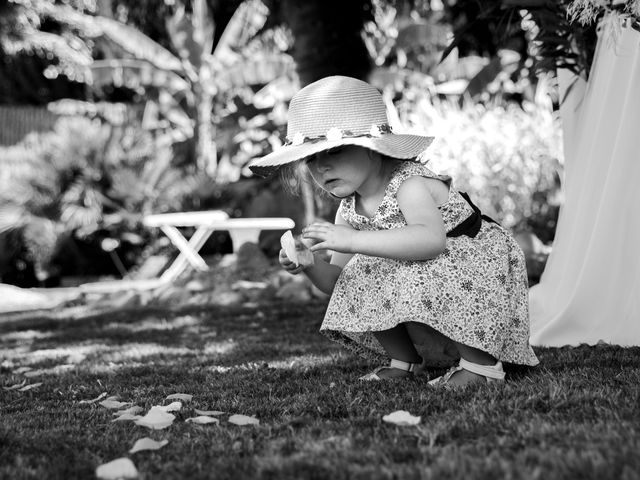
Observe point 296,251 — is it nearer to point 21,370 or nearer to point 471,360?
point 471,360

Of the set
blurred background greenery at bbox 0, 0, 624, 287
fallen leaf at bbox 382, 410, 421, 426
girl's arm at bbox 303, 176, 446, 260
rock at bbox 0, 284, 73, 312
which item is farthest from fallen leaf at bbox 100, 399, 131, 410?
rock at bbox 0, 284, 73, 312

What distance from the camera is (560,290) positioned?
440 cm

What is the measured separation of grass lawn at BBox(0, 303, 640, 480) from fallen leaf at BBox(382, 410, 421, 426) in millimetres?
27

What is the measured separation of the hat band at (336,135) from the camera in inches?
116

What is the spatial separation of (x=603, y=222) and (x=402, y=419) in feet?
7.15

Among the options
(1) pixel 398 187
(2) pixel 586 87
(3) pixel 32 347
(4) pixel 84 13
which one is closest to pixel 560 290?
(2) pixel 586 87

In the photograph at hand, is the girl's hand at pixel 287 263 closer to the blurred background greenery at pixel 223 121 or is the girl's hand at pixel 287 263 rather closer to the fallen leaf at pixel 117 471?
the fallen leaf at pixel 117 471

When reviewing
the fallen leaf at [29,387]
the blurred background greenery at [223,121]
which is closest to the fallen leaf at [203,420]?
the fallen leaf at [29,387]

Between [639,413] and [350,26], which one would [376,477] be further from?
→ [350,26]

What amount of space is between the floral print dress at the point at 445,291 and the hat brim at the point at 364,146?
104 mm

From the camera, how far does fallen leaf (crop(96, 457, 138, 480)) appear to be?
1938 millimetres

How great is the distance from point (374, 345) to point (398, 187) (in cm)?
70

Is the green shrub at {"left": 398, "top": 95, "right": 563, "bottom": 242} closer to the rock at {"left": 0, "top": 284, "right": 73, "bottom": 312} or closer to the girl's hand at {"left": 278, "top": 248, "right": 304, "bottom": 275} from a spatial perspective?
the rock at {"left": 0, "top": 284, "right": 73, "bottom": 312}

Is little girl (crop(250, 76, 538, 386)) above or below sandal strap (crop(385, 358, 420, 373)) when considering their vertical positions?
above
